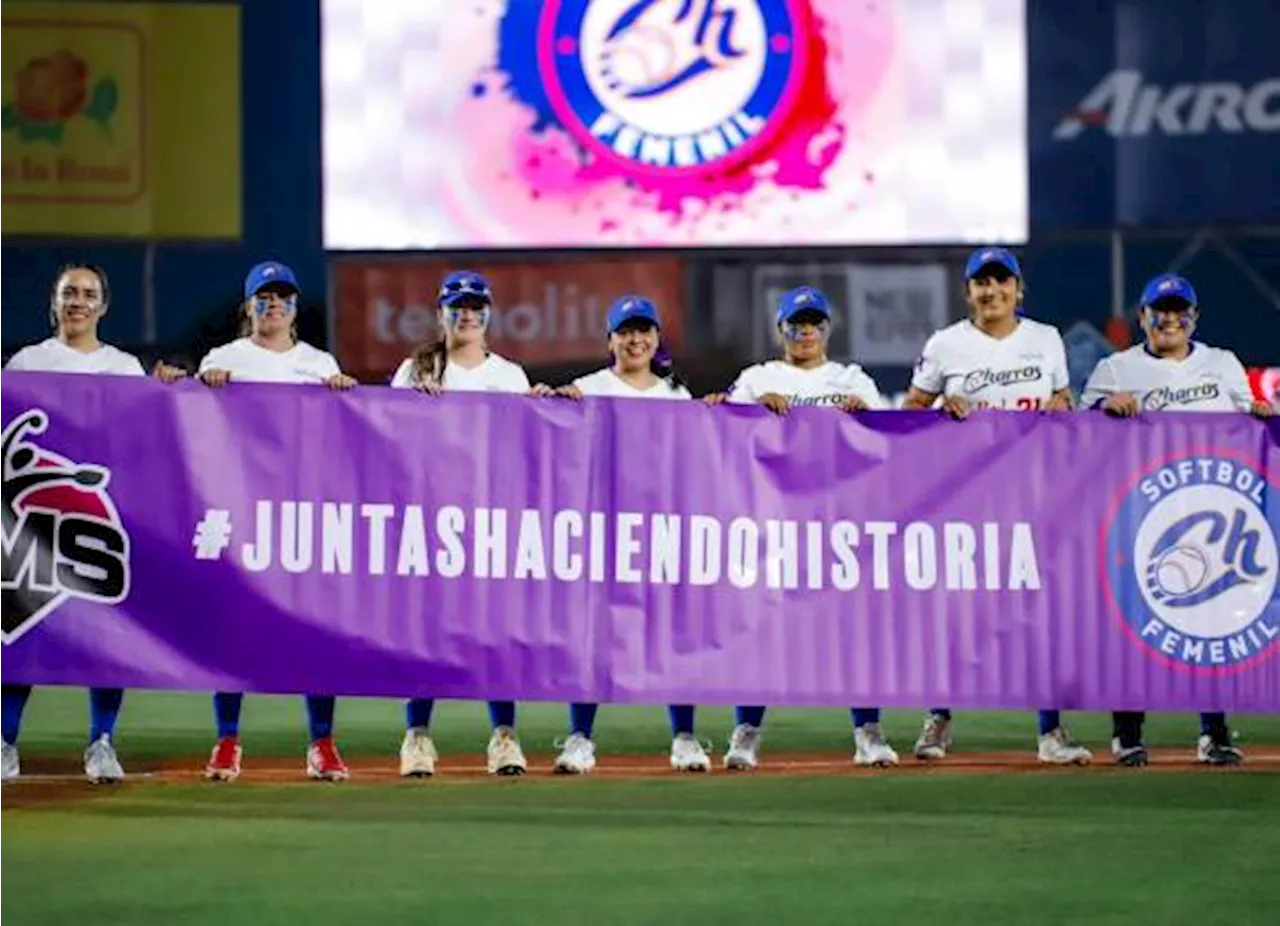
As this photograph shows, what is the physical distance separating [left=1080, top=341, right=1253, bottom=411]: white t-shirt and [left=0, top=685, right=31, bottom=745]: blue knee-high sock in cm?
418

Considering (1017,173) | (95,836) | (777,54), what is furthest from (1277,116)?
(95,836)

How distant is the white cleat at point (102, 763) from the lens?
10234 millimetres

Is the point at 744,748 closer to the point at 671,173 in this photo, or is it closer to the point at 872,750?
the point at 872,750

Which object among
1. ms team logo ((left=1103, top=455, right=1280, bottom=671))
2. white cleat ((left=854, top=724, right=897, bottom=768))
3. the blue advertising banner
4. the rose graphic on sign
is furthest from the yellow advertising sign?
ms team logo ((left=1103, top=455, right=1280, bottom=671))

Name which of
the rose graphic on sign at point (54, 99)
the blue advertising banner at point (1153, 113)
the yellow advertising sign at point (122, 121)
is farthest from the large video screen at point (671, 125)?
the rose graphic on sign at point (54, 99)

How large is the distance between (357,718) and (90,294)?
10.8 feet

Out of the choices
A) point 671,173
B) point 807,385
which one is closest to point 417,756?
point 807,385

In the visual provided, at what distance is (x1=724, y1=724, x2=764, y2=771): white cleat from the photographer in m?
10.7

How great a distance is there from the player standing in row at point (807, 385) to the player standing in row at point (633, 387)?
0.61 feet

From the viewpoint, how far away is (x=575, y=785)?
33.1ft

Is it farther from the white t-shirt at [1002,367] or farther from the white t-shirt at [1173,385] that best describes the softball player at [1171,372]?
the white t-shirt at [1002,367]

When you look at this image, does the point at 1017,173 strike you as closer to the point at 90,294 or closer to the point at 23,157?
the point at 23,157

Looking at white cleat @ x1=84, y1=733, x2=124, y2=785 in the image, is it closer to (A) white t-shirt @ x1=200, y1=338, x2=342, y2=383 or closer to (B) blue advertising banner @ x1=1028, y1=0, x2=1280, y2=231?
(A) white t-shirt @ x1=200, y1=338, x2=342, y2=383

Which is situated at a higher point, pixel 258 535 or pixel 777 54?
pixel 777 54
